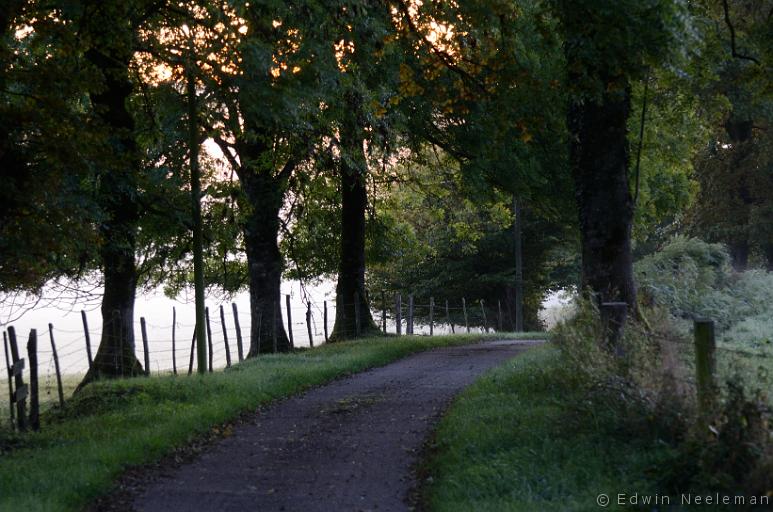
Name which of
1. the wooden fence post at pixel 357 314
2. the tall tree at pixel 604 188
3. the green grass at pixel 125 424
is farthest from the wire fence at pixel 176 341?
the tall tree at pixel 604 188

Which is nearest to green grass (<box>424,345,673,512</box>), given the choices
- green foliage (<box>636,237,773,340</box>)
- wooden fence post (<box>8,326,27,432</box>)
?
wooden fence post (<box>8,326,27,432</box>)

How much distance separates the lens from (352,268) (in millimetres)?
29250

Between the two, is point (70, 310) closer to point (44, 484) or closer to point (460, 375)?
point (460, 375)

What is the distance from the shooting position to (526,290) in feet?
182

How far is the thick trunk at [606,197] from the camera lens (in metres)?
13.9

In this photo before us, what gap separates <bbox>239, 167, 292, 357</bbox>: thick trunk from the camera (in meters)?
25.9

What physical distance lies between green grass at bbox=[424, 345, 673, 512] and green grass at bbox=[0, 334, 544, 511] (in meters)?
3.44

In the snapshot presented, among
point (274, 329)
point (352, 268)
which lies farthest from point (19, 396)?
point (352, 268)

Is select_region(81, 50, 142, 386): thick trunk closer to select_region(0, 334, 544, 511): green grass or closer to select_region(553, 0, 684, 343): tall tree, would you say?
select_region(0, 334, 544, 511): green grass

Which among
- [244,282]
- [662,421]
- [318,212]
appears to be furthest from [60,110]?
[244,282]

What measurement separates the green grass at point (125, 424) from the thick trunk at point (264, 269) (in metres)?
5.46

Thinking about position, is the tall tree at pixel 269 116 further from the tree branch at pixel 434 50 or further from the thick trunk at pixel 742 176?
the thick trunk at pixel 742 176

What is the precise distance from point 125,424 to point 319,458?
3.30m

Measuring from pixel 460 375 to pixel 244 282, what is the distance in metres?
20.7
